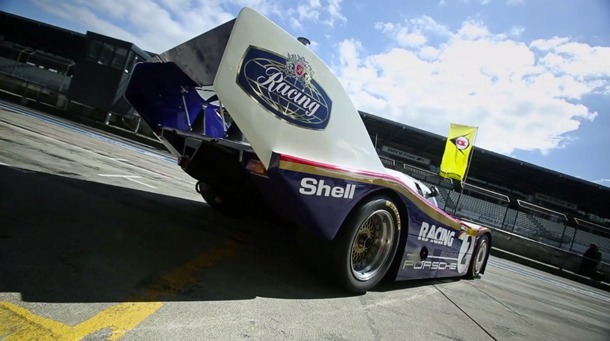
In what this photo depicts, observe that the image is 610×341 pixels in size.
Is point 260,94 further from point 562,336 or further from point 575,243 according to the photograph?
point 575,243

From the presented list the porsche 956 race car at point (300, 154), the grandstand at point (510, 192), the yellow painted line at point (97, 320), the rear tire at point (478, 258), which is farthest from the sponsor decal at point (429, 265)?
the grandstand at point (510, 192)

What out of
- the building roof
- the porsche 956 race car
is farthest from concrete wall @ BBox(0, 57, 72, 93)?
the porsche 956 race car

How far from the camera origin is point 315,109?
228 centimetres

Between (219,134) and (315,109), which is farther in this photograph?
(219,134)

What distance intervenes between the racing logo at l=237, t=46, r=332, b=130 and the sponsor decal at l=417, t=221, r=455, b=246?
5.39 feet

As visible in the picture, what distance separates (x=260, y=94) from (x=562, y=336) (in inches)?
151

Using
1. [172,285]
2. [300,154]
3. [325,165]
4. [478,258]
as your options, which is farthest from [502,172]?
[172,285]

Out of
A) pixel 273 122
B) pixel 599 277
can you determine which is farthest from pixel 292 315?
pixel 599 277

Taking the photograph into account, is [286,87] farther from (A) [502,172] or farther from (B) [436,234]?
(A) [502,172]

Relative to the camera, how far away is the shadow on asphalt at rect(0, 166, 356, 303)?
1664 millimetres

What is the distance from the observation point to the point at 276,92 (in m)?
2.12

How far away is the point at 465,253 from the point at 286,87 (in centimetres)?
385

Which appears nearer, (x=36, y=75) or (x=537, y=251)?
(x=537, y=251)

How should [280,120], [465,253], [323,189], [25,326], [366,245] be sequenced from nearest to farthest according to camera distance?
→ [25,326]
[280,120]
[323,189]
[366,245]
[465,253]
